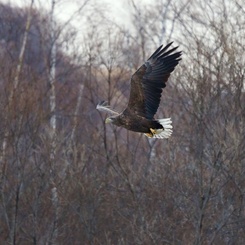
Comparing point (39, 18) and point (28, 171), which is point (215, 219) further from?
point (39, 18)

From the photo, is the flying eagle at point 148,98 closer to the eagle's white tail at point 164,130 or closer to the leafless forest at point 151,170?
the eagle's white tail at point 164,130

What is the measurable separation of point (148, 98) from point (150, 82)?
19 cm

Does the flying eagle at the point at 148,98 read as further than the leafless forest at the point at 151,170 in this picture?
No

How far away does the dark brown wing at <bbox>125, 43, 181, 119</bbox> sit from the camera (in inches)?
443

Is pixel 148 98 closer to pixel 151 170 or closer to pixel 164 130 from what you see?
pixel 164 130

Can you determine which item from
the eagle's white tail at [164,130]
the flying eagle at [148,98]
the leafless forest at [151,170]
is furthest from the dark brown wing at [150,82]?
the leafless forest at [151,170]

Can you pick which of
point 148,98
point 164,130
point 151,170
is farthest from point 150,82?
point 151,170

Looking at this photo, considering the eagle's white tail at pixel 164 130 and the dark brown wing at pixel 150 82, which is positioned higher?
the dark brown wing at pixel 150 82

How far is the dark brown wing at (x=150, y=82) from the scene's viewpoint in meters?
11.2

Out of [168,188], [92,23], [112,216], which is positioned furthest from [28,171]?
[92,23]

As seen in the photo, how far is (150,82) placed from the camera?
11.4m

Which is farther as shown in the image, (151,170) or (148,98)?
A: (151,170)

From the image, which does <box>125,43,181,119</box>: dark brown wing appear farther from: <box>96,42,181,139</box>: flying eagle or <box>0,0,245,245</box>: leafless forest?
<box>0,0,245,245</box>: leafless forest

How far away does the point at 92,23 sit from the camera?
2812 centimetres
